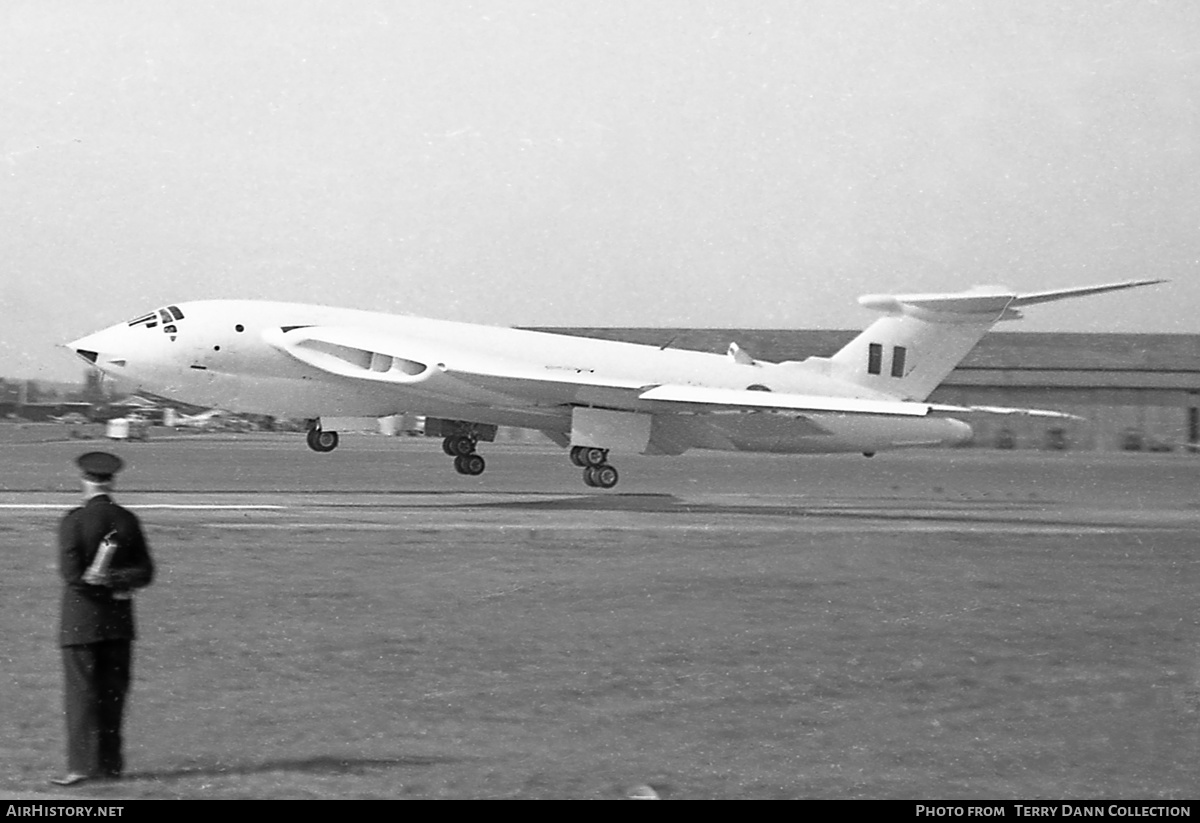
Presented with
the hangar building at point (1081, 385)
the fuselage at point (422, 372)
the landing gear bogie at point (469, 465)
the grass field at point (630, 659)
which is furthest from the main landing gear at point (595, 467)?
the hangar building at point (1081, 385)

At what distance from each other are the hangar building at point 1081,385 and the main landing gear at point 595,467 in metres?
12.5

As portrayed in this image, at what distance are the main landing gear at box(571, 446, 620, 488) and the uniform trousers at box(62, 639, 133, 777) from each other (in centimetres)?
2058

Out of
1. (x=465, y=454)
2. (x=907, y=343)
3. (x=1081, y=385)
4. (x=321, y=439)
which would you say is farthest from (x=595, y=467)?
(x=1081, y=385)

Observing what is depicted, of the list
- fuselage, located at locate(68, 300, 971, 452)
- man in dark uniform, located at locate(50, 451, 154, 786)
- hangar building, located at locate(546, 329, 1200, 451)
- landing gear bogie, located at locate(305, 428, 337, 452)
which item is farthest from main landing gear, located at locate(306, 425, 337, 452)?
man in dark uniform, located at locate(50, 451, 154, 786)

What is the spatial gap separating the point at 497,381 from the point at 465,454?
362 centimetres

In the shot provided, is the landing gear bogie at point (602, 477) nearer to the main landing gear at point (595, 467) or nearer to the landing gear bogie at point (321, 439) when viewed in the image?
the main landing gear at point (595, 467)

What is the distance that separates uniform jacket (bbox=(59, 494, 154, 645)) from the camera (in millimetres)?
7012

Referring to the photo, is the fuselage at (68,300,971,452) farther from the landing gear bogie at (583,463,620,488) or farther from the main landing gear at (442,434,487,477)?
the main landing gear at (442,434,487,477)

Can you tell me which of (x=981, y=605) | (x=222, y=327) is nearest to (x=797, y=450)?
(x=222, y=327)

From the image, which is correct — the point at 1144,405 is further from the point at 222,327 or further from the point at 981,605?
the point at 981,605

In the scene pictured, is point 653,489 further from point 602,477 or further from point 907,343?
point 907,343

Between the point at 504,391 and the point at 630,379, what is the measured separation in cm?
246

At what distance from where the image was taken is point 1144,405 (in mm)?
43781

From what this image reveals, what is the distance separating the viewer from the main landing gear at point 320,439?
91.9 feet
